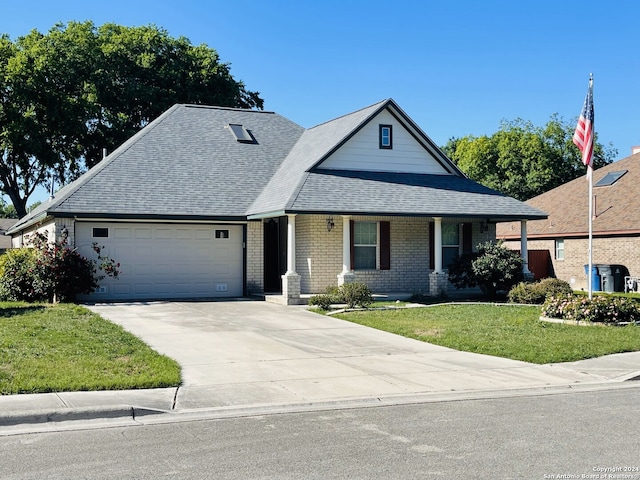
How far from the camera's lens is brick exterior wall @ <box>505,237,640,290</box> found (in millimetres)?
28297

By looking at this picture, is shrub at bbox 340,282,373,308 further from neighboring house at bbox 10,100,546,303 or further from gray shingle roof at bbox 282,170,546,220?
gray shingle roof at bbox 282,170,546,220

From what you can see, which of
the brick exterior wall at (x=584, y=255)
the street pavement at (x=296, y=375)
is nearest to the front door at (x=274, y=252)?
the street pavement at (x=296, y=375)

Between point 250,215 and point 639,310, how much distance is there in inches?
466

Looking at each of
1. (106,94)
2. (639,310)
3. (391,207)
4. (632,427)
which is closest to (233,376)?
(632,427)

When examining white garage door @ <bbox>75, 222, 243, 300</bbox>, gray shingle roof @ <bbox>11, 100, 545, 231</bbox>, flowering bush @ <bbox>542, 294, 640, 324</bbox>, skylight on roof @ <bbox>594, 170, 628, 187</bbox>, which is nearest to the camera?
flowering bush @ <bbox>542, 294, 640, 324</bbox>

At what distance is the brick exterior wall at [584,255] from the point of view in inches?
1114

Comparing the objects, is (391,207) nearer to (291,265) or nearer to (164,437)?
(291,265)

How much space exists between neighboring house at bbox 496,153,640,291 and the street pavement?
16896 mm

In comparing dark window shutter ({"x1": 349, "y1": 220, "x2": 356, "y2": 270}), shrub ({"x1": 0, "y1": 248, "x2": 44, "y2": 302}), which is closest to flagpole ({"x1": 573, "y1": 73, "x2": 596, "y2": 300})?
dark window shutter ({"x1": 349, "y1": 220, "x2": 356, "y2": 270})

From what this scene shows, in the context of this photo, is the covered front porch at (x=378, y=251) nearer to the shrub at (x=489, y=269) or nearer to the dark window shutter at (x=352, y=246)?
the dark window shutter at (x=352, y=246)

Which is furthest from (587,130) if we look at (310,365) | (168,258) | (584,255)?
(584,255)

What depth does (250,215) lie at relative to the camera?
2280cm

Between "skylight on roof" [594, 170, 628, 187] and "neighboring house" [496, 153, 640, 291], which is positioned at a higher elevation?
"skylight on roof" [594, 170, 628, 187]

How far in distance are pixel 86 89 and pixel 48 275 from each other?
2285 cm
